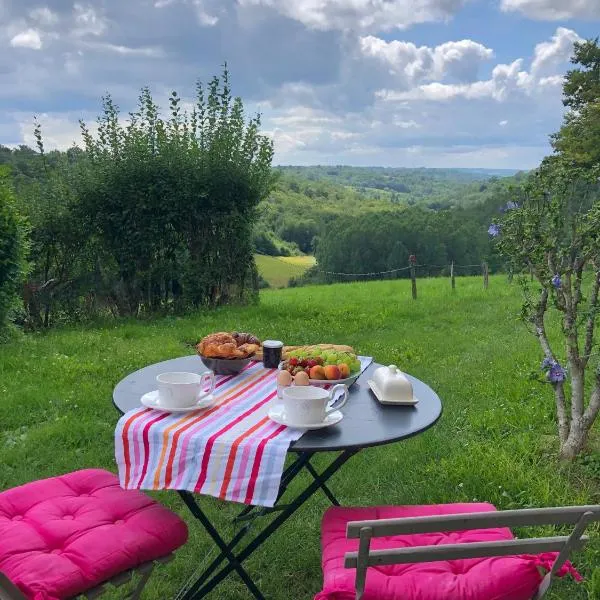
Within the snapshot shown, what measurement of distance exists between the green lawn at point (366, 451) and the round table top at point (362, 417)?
1.03 metres

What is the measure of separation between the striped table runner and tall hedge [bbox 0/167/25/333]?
632cm

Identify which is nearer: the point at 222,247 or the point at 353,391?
the point at 353,391

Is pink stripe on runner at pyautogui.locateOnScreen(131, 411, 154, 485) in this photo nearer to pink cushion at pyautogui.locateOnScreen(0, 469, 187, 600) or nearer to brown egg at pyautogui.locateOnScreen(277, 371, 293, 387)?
pink cushion at pyautogui.locateOnScreen(0, 469, 187, 600)

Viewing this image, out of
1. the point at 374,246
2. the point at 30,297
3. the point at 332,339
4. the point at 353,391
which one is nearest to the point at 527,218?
the point at 353,391

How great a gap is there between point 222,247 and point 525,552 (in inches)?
365

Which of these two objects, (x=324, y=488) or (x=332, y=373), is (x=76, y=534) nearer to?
(x=332, y=373)

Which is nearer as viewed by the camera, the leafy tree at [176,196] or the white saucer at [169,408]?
the white saucer at [169,408]

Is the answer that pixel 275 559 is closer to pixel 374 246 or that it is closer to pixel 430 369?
pixel 430 369

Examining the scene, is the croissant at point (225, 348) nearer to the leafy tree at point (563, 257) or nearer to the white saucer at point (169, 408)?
the white saucer at point (169, 408)

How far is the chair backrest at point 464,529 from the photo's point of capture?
164cm

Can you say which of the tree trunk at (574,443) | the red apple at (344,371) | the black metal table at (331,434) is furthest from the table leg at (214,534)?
the tree trunk at (574,443)

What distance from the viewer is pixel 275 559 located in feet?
10.6

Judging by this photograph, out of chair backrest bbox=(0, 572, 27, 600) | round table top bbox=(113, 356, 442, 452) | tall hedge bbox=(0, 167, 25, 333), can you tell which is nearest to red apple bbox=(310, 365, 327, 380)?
round table top bbox=(113, 356, 442, 452)

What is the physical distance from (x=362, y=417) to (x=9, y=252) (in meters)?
6.93
